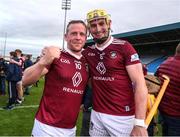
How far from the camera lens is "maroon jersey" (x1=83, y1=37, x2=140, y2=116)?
3500mm

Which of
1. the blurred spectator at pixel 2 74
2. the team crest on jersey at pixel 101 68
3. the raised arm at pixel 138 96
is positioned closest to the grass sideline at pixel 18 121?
the blurred spectator at pixel 2 74

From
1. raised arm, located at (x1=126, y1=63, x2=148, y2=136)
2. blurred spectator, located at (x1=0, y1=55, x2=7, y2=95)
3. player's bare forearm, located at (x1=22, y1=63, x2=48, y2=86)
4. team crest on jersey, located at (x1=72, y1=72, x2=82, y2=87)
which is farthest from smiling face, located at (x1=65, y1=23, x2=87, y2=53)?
blurred spectator, located at (x1=0, y1=55, x2=7, y2=95)

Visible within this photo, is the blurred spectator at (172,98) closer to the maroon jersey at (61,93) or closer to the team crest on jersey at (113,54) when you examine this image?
the team crest on jersey at (113,54)

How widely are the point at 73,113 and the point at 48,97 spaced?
0.30 m

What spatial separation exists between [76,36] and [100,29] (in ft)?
0.91

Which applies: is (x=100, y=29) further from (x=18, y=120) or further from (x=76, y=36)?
(x=18, y=120)

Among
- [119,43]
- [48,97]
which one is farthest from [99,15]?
[48,97]

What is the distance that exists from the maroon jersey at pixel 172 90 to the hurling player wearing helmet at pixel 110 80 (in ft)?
3.83

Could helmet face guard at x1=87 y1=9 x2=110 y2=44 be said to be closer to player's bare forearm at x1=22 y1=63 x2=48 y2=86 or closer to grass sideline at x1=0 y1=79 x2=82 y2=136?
player's bare forearm at x1=22 y1=63 x2=48 y2=86

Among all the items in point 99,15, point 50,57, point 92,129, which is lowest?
point 92,129

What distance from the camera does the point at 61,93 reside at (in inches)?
132

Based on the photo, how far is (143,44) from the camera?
111 ft

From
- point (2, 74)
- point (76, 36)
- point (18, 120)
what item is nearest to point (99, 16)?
point (76, 36)

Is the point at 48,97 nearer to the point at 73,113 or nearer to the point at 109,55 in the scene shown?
the point at 73,113
